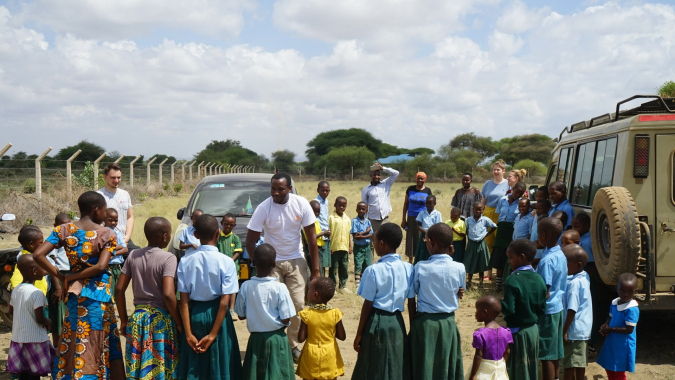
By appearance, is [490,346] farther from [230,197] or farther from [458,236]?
[230,197]

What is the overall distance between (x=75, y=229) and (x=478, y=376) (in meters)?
2.91

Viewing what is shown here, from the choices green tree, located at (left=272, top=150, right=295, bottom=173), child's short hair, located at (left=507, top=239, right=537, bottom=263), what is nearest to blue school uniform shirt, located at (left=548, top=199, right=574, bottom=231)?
child's short hair, located at (left=507, top=239, right=537, bottom=263)

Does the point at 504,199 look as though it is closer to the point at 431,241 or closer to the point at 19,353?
the point at 431,241

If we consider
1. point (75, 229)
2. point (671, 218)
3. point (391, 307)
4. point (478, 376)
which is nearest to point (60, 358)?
point (75, 229)

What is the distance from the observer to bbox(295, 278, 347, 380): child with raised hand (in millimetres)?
4039

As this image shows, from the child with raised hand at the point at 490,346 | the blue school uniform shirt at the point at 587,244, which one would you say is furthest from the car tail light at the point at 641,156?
the child with raised hand at the point at 490,346

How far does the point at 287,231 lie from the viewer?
5125 millimetres

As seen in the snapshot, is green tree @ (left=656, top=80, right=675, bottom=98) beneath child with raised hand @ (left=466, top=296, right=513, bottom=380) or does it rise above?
above

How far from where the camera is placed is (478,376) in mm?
3885

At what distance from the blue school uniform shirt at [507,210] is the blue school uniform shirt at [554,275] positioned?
11.6ft

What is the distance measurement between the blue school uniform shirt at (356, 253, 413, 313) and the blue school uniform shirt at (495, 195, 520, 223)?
4302 mm

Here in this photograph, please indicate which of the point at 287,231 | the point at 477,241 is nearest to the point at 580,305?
the point at 287,231

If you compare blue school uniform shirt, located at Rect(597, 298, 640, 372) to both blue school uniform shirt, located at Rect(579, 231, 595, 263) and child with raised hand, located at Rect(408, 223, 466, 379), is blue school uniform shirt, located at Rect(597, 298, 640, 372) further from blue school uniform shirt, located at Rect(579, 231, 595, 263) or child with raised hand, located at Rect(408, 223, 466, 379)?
child with raised hand, located at Rect(408, 223, 466, 379)

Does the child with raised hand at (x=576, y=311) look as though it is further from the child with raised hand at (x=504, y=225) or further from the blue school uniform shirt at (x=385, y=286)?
the child with raised hand at (x=504, y=225)
